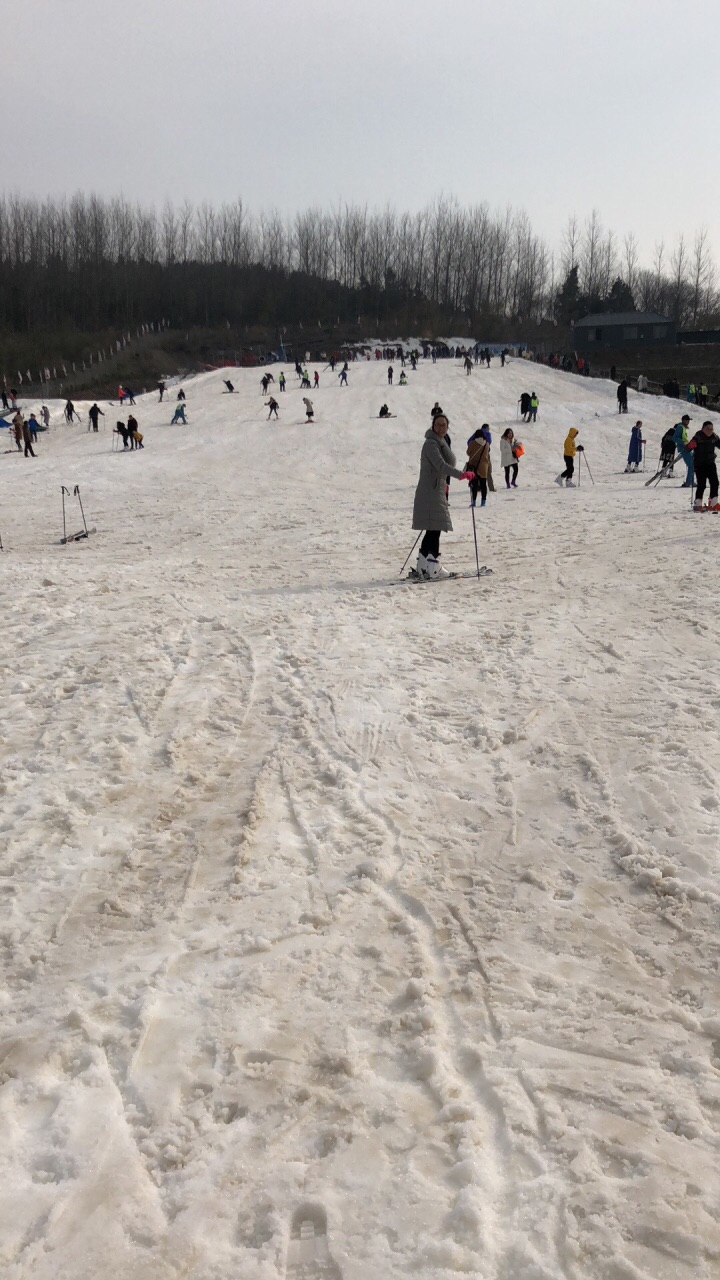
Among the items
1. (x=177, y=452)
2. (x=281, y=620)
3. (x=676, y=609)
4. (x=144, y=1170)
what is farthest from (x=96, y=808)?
(x=177, y=452)

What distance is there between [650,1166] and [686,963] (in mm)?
919

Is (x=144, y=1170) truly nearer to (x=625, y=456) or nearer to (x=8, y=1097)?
(x=8, y=1097)

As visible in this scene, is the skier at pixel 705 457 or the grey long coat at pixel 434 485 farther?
the skier at pixel 705 457

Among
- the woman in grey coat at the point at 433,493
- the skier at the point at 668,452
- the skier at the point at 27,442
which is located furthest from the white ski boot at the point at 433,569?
the skier at the point at 27,442

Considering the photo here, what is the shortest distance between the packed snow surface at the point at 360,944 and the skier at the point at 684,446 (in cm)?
1019

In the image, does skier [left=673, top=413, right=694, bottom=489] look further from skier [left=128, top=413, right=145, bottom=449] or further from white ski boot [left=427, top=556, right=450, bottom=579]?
skier [left=128, top=413, right=145, bottom=449]

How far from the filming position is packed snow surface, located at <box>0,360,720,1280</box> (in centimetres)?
213

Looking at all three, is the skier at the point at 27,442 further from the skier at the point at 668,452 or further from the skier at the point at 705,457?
Result: the skier at the point at 705,457

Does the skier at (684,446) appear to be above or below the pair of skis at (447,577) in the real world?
above

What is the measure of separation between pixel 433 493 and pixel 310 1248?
301 inches

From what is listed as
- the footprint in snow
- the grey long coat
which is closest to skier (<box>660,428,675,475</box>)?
the grey long coat

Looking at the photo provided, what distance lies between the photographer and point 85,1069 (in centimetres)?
259

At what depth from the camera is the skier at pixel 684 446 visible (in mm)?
16734

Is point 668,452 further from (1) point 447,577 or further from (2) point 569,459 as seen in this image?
(1) point 447,577
